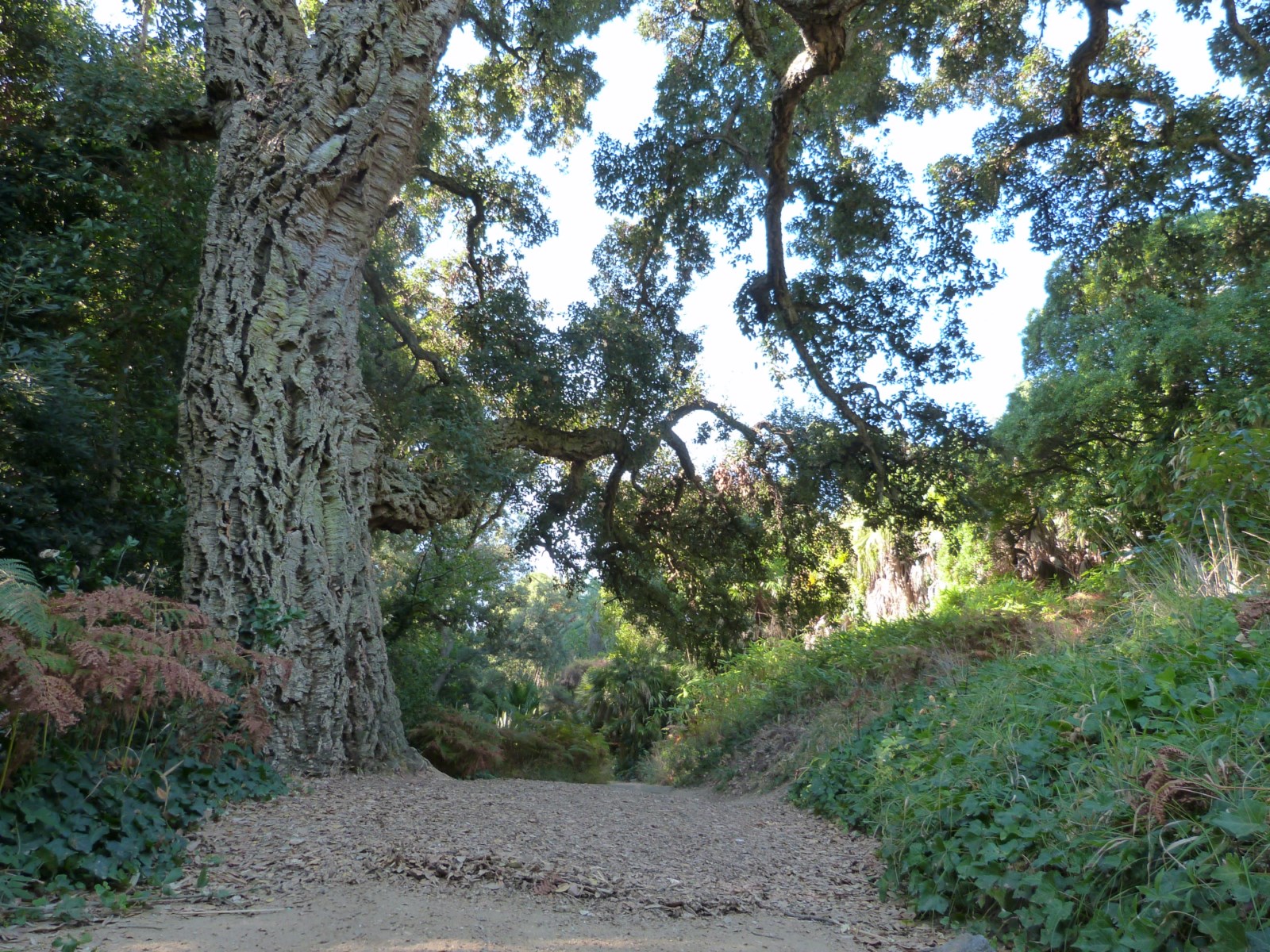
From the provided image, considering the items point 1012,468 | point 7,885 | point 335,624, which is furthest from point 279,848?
point 1012,468

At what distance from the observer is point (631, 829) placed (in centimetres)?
406

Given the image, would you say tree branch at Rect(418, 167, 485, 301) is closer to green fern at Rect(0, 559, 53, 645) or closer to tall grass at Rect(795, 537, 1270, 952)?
green fern at Rect(0, 559, 53, 645)

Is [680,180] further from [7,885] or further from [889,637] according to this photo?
[7,885]

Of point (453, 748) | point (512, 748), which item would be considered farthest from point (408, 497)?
point (512, 748)

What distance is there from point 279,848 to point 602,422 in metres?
6.99

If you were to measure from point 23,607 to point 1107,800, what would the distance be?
368 centimetres

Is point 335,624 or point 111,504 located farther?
point 111,504

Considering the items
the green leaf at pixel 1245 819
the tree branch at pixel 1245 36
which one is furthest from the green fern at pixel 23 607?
the tree branch at pixel 1245 36

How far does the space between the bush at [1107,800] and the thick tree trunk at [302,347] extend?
316 cm

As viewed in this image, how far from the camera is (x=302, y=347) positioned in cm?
491

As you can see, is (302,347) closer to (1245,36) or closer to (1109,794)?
(1109,794)

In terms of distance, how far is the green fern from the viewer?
103 inches

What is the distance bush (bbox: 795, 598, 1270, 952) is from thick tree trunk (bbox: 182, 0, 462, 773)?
316cm

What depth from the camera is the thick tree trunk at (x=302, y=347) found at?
176 inches
